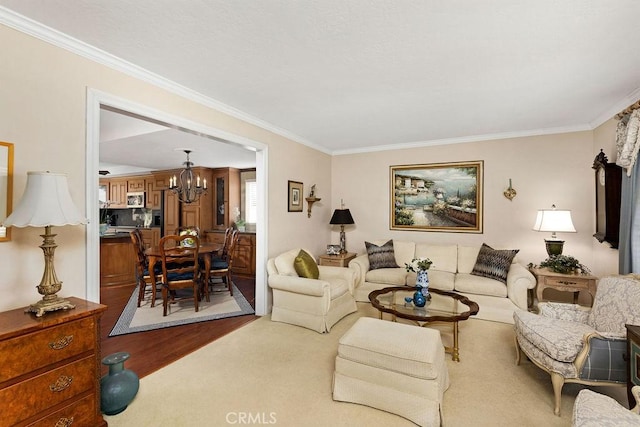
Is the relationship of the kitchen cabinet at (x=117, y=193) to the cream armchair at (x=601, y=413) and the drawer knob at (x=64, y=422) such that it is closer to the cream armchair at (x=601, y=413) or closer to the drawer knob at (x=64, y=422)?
the drawer knob at (x=64, y=422)

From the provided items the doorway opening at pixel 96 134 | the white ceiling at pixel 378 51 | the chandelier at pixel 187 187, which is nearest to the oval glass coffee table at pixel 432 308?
the white ceiling at pixel 378 51

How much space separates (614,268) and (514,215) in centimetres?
126

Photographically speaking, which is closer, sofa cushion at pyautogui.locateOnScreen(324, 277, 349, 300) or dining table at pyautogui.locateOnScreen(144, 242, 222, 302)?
sofa cushion at pyautogui.locateOnScreen(324, 277, 349, 300)

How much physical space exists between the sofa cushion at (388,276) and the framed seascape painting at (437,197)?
3.47 feet

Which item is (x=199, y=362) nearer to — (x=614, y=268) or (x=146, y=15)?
(x=146, y=15)

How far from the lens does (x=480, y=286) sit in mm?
3736

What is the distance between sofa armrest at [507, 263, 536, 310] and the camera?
3.51 metres

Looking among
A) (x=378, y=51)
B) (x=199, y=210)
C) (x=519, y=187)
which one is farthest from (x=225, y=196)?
(x=519, y=187)

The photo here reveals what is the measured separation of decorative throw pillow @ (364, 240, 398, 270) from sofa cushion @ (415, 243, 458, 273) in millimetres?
446

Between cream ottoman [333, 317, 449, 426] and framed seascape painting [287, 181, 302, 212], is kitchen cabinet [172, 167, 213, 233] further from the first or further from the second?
cream ottoman [333, 317, 449, 426]

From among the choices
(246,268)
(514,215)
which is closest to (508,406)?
(514,215)

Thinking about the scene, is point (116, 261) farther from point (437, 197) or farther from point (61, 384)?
point (437, 197)

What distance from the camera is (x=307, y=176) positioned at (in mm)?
4902

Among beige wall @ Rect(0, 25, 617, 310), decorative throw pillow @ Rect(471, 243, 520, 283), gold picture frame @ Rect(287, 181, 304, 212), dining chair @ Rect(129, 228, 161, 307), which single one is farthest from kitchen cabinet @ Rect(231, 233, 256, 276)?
decorative throw pillow @ Rect(471, 243, 520, 283)
